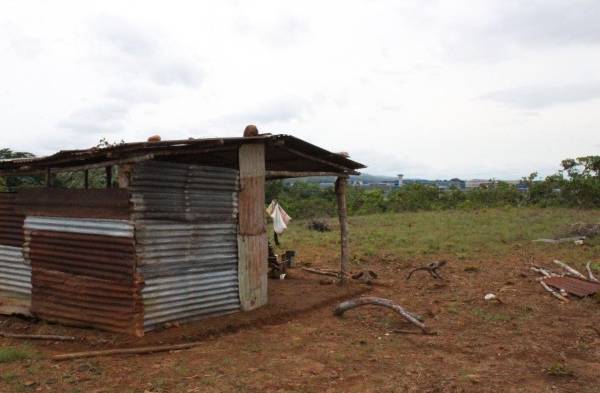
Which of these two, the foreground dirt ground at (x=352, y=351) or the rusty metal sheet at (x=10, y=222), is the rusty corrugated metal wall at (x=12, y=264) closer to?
the rusty metal sheet at (x=10, y=222)

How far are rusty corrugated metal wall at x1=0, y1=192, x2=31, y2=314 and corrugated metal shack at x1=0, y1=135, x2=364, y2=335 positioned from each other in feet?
0.05

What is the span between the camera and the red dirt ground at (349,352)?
209 inches

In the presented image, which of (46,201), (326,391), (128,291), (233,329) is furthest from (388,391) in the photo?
(46,201)

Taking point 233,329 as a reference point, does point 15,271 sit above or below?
above

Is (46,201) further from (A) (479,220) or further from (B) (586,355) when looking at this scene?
(A) (479,220)

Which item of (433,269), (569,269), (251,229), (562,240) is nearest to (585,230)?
(562,240)

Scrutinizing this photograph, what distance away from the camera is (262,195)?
837cm

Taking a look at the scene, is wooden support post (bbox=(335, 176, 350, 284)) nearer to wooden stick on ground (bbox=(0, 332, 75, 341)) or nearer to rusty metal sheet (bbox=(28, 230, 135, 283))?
rusty metal sheet (bbox=(28, 230, 135, 283))

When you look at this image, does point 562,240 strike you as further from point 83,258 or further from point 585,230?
point 83,258

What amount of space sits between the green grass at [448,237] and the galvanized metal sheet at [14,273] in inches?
298

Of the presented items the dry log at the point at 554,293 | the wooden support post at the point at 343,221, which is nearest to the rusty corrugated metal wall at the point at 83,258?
the wooden support post at the point at 343,221

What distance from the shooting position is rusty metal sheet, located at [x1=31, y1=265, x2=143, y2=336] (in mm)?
6633

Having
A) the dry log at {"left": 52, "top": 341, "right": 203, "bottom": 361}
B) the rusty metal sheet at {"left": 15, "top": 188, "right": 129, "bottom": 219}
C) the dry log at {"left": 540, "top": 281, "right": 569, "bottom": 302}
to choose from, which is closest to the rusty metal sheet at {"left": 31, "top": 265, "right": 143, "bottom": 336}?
the dry log at {"left": 52, "top": 341, "right": 203, "bottom": 361}

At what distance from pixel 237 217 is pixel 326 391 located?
11.6 feet
